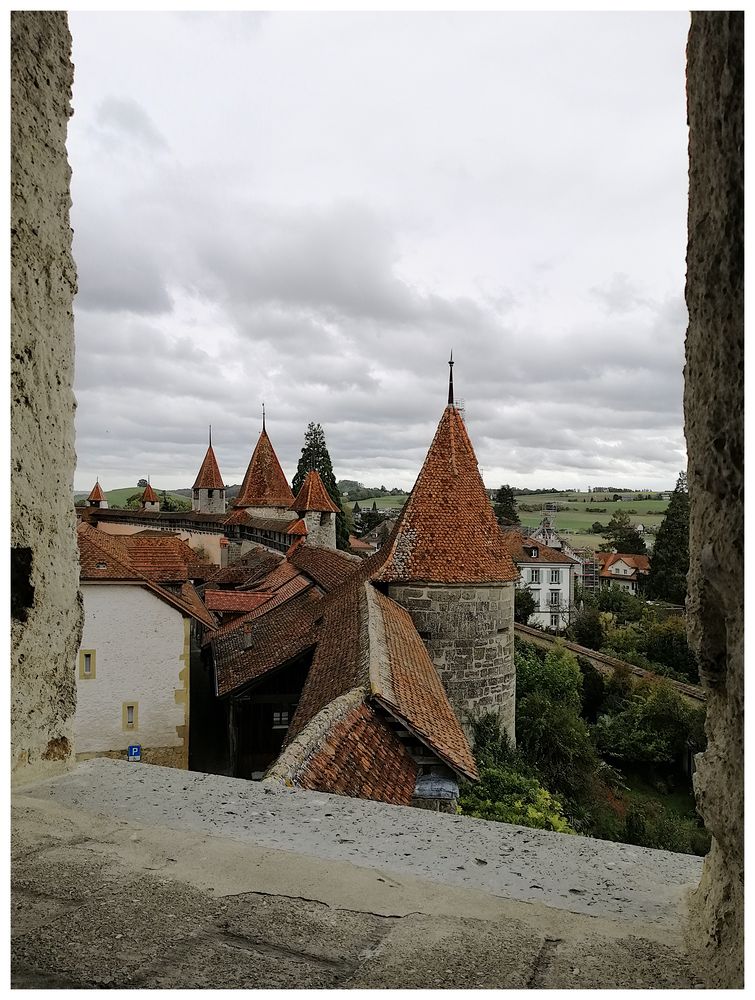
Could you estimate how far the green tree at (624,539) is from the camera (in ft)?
189

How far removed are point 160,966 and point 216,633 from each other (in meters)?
14.7

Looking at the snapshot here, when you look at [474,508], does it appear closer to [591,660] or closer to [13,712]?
[13,712]

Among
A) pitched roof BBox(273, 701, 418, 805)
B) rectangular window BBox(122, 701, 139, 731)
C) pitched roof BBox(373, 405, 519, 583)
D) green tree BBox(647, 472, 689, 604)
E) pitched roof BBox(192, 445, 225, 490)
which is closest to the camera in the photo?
pitched roof BBox(273, 701, 418, 805)

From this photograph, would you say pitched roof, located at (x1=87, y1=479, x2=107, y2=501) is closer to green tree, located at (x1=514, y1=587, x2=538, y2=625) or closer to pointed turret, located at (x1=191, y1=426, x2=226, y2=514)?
pointed turret, located at (x1=191, y1=426, x2=226, y2=514)

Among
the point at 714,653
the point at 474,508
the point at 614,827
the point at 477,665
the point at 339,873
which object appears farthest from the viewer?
the point at 614,827

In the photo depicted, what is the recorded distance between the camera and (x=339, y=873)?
1.87 m

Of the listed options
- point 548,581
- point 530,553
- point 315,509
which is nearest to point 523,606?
point 548,581

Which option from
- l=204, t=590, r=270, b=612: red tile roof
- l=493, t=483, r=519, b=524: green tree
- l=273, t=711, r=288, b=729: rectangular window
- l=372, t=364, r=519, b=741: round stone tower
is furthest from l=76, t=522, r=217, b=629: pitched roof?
l=493, t=483, r=519, b=524: green tree

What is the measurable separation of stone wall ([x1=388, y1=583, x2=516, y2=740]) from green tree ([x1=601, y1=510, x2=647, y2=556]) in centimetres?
4722

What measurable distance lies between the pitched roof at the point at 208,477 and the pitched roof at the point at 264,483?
930 cm

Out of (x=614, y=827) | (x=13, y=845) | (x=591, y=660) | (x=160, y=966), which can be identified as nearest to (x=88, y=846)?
(x=13, y=845)

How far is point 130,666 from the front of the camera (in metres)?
12.4

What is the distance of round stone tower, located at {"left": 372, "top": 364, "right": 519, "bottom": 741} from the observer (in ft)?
34.8

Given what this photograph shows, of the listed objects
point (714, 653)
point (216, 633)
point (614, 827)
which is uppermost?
point (714, 653)
